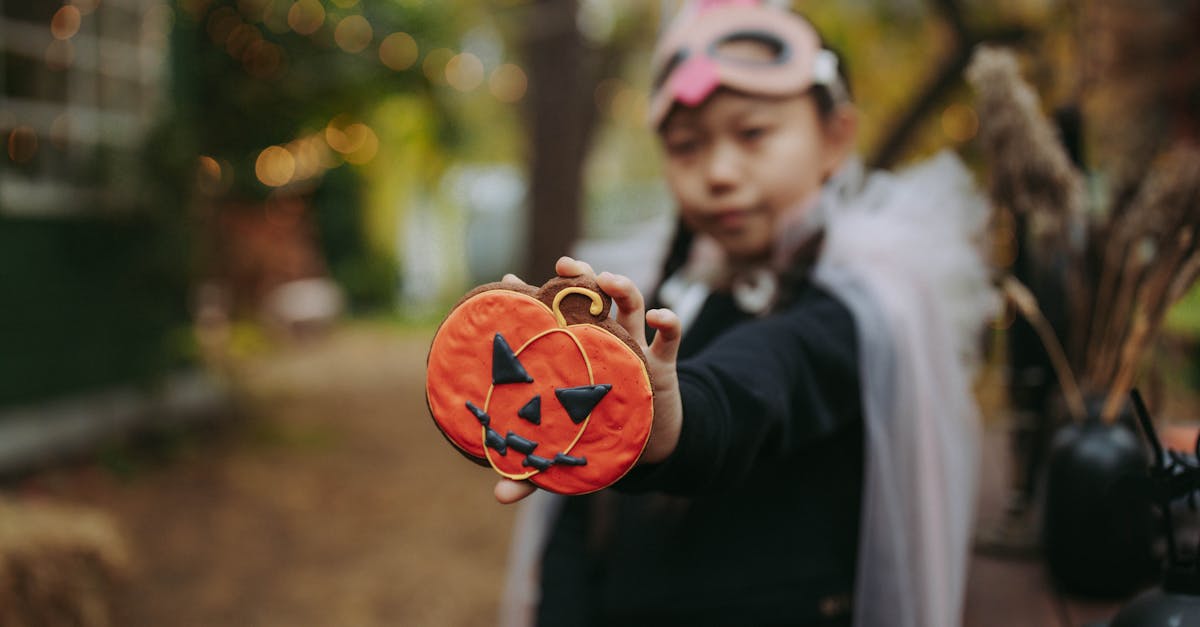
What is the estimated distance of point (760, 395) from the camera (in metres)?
0.95

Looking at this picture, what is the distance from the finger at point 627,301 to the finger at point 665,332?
0.01 m

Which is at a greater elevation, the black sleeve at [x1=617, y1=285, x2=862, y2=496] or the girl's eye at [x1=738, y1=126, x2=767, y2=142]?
the girl's eye at [x1=738, y1=126, x2=767, y2=142]

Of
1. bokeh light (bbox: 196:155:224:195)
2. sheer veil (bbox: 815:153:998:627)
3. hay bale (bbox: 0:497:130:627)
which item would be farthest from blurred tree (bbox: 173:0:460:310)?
sheer veil (bbox: 815:153:998:627)

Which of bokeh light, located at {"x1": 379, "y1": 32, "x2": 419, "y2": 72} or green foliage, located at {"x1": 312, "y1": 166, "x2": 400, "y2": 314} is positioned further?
green foliage, located at {"x1": 312, "y1": 166, "x2": 400, "y2": 314}

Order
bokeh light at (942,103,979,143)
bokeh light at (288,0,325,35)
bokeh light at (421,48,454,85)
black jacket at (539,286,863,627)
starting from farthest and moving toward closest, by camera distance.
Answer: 1. bokeh light at (942,103,979,143)
2. bokeh light at (421,48,454,85)
3. bokeh light at (288,0,325,35)
4. black jacket at (539,286,863,627)

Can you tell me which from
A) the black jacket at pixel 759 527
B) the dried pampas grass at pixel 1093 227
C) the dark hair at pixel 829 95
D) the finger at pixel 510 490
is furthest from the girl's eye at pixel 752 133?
the finger at pixel 510 490

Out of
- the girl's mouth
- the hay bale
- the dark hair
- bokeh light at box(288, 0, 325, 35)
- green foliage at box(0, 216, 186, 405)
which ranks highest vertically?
bokeh light at box(288, 0, 325, 35)

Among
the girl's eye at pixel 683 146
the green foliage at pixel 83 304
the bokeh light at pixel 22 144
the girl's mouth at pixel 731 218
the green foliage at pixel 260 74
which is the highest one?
the green foliage at pixel 260 74

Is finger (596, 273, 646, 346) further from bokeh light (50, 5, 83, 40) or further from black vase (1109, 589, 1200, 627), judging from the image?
bokeh light (50, 5, 83, 40)

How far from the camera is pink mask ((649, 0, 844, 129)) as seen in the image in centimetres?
121

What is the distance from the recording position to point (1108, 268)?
4.48 ft

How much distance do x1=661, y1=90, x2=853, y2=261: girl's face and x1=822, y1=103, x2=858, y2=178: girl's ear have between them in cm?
5

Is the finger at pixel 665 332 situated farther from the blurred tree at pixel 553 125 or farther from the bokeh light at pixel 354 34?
the bokeh light at pixel 354 34

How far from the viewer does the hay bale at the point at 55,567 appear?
7.84 feet
